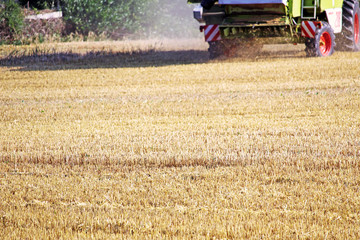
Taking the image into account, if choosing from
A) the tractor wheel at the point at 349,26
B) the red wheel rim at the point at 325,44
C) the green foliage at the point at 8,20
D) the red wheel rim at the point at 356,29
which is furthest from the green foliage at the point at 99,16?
the red wheel rim at the point at 325,44

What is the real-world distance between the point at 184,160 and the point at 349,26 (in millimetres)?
11713

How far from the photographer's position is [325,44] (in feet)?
50.5

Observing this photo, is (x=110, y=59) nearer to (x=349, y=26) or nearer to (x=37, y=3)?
(x=349, y=26)

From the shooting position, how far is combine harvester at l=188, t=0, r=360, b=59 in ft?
→ 46.2

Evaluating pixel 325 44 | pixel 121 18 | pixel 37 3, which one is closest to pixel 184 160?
pixel 325 44

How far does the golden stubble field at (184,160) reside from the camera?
4.18 metres

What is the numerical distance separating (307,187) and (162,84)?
291 inches

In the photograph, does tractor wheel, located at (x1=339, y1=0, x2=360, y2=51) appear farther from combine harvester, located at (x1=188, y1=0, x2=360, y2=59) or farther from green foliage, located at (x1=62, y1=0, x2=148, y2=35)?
green foliage, located at (x1=62, y1=0, x2=148, y2=35)

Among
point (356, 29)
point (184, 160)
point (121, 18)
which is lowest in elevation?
point (121, 18)

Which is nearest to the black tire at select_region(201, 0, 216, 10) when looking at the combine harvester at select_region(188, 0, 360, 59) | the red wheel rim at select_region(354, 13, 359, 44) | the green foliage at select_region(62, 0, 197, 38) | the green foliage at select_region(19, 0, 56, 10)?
the combine harvester at select_region(188, 0, 360, 59)

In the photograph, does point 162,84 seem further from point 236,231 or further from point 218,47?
point 236,231

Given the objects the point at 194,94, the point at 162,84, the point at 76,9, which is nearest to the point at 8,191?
the point at 194,94

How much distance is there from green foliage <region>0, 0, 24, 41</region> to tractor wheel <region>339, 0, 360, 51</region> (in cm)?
1414

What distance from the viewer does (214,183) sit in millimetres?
5098
